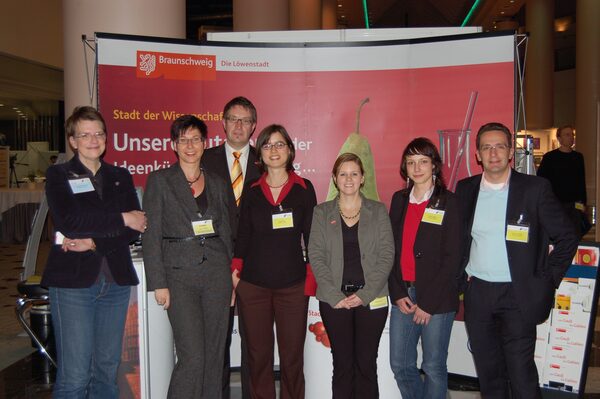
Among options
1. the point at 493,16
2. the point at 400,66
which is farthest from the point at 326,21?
the point at 400,66

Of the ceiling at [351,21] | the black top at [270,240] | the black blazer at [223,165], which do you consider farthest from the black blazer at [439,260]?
the ceiling at [351,21]

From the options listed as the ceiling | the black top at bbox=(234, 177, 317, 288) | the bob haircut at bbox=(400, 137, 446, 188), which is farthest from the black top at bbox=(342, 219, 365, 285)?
the ceiling

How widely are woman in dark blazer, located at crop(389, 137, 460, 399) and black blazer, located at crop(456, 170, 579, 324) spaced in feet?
0.84

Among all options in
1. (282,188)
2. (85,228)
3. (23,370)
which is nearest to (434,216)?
(282,188)

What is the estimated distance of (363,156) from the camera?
3.52 meters

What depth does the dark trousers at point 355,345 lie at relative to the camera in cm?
254

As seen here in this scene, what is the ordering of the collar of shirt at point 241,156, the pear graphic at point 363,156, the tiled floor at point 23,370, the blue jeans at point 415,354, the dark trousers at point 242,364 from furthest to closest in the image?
the pear graphic at point 363,156 → the tiled floor at point 23,370 → the collar of shirt at point 241,156 → the dark trousers at point 242,364 → the blue jeans at point 415,354

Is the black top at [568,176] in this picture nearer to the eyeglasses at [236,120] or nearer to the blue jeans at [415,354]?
the blue jeans at [415,354]

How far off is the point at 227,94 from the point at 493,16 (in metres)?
16.0

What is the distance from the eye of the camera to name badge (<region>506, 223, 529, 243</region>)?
7.71 ft

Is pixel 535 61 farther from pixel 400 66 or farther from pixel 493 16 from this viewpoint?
pixel 400 66

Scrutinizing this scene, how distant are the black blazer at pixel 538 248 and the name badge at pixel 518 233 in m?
0.02

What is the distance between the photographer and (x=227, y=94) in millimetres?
3559

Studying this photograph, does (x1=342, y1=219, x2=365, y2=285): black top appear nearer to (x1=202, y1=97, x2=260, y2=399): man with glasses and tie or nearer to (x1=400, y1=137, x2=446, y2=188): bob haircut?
(x1=400, y1=137, x2=446, y2=188): bob haircut
